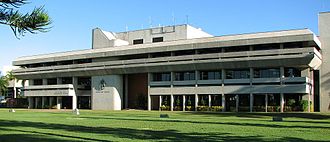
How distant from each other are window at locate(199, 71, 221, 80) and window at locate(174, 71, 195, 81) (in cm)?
178

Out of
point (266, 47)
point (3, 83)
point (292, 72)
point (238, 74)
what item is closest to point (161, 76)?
point (238, 74)

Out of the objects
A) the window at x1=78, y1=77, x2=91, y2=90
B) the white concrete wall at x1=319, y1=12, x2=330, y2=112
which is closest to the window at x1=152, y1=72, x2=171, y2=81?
the window at x1=78, y1=77, x2=91, y2=90

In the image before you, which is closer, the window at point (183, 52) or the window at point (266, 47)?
the window at point (266, 47)

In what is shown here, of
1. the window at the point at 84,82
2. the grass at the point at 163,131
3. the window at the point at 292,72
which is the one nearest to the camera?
the grass at the point at 163,131

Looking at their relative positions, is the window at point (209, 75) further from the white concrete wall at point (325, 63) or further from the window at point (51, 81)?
the window at point (51, 81)

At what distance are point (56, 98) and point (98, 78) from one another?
1450cm

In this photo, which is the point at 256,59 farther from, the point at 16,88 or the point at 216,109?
the point at 16,88

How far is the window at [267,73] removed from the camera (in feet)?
213

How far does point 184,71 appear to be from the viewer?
73.3m

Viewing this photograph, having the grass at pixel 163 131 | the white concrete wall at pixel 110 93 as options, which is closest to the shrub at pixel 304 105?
the grass at pixel 163 131

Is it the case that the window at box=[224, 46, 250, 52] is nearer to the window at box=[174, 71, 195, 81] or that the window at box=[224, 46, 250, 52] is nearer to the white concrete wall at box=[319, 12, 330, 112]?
the window at box=[174, 71, 195, 81]

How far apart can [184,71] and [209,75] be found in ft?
14.7

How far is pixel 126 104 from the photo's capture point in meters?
82.4

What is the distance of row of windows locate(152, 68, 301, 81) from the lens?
64938mm
